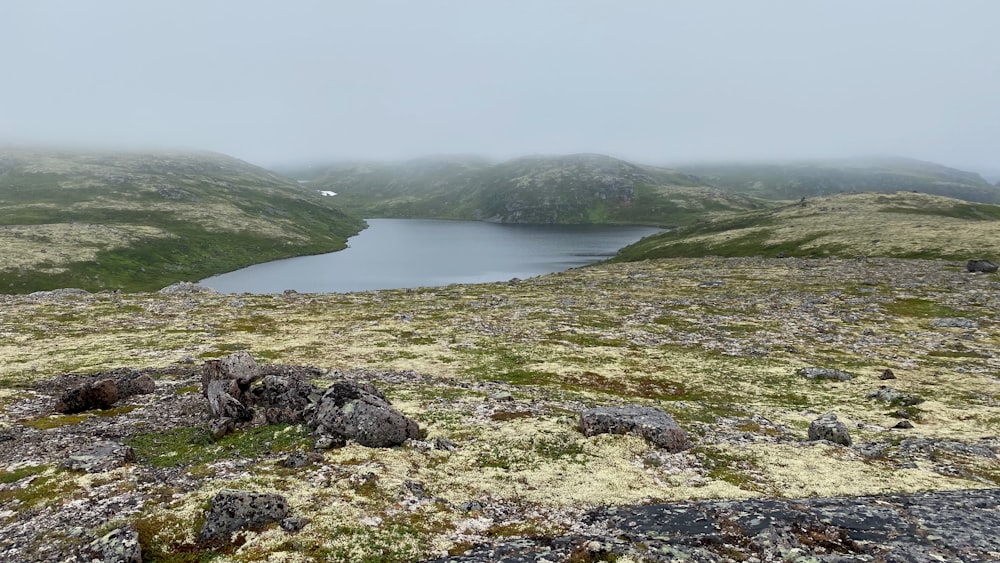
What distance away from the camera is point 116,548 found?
14539 mm

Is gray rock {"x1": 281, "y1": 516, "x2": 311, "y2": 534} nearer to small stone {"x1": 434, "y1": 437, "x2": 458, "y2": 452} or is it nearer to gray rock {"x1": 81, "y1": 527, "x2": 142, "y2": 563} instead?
gray rock {"x1": 81, "y1": 527, "x2": 142, "y2": 563}

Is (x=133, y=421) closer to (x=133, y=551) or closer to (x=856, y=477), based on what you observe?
(x=133, y=551)

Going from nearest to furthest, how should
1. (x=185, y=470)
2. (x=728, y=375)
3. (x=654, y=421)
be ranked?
(x=185, y=470), (x=654, y=421), (x=728, y=375)

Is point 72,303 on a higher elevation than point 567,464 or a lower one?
lower

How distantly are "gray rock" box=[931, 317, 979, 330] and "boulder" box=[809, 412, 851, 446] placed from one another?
44532 mm

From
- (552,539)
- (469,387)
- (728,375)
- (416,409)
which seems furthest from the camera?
(728,375)

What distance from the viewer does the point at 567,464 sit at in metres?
22.0

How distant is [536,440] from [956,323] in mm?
60763

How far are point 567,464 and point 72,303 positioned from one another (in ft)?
270

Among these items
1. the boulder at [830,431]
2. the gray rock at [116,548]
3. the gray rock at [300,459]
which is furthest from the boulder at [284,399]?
the boulder at [830,431]

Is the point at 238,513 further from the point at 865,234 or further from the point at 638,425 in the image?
the point at 865,234

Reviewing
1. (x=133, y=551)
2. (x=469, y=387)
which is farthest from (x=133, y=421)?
(x=469, y=387)

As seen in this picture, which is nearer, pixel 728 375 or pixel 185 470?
pixel 185 470

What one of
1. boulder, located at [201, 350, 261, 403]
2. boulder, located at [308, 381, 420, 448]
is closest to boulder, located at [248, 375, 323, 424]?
boulder, located at [201, 350, 261, 403]
